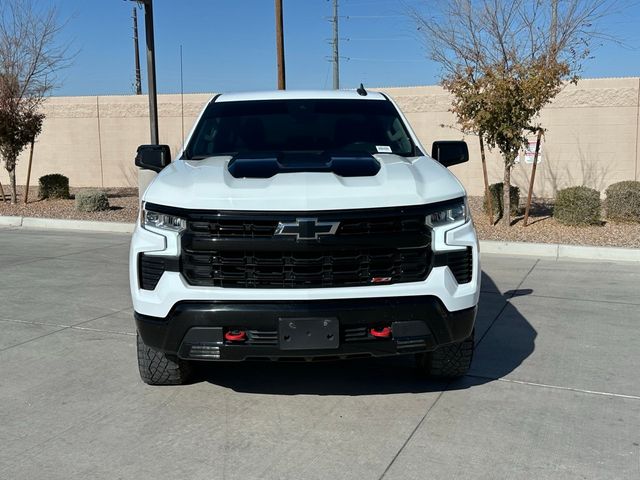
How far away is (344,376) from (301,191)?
1667mm

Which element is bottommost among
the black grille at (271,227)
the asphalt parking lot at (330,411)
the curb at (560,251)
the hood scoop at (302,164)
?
the asphalt parking lot at (330,411)

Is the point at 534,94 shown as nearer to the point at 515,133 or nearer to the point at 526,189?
the point at 515,133

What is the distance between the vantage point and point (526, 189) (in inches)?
637

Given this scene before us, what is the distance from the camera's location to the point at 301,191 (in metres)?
3.59

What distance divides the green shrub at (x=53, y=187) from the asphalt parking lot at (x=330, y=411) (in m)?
11.3

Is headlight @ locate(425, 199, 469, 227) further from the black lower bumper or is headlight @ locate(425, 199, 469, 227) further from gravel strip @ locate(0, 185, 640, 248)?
gravel strip @ locate(0, 185, 640, 248)

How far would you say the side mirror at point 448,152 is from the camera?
16.3ft

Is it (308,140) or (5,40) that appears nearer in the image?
(308,140)

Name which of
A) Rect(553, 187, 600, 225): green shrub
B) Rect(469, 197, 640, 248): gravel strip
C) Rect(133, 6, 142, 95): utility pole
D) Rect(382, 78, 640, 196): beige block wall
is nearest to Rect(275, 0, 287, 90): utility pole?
Rect(382, 78, 640, 196): beige block wall

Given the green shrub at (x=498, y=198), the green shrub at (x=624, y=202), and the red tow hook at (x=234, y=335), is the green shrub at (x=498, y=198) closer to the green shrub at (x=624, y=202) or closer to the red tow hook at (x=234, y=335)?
the green shrub at (x=624, y=202)

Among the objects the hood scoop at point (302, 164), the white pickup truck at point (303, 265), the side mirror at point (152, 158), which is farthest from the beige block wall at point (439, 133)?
the white pickup truck at point (303, 265)

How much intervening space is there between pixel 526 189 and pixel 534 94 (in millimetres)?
5992

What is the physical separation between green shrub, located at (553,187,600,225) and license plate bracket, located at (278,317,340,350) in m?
9.07

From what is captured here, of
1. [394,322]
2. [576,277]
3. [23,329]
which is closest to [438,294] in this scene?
[394,322]
